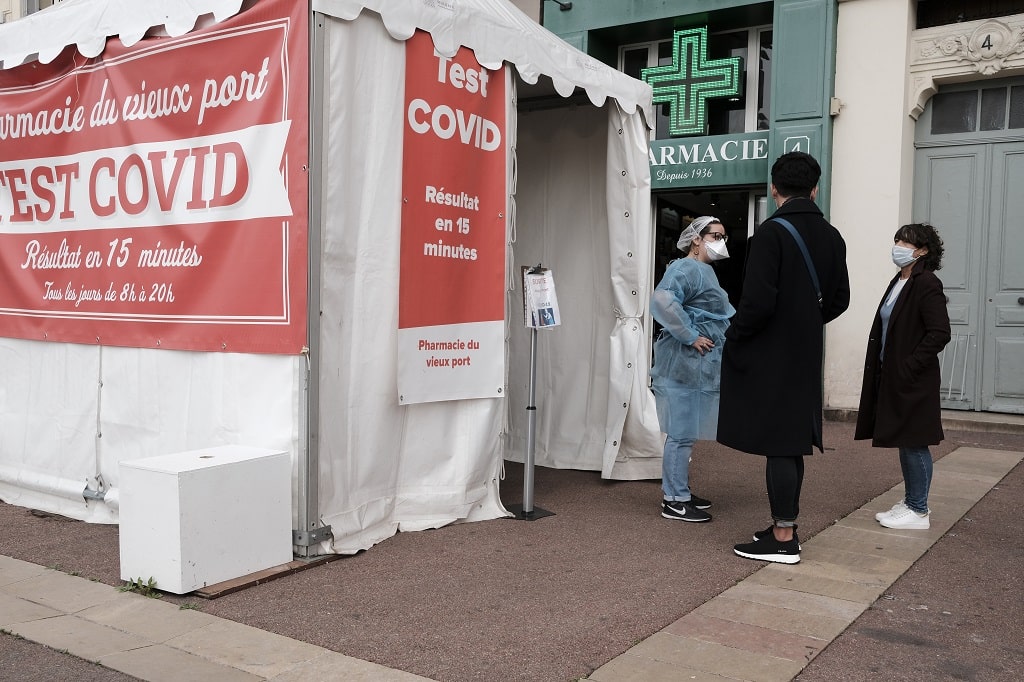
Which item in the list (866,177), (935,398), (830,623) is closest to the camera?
(830,623)

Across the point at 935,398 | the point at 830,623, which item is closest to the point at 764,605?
the point at 830,623

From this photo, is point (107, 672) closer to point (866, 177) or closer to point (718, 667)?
point (718, 667)

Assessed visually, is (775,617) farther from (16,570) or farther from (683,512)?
(16,570)

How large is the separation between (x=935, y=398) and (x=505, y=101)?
3.01 meters

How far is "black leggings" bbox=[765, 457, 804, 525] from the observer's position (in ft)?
15.0

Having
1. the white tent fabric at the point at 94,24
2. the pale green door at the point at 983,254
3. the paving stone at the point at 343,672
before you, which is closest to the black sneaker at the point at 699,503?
the paving stone at the point at 343,672

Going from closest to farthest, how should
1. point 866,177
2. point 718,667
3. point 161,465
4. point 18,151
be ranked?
1. point 718,667
2. point 161,465
3. point 18,151
4. point 866,177

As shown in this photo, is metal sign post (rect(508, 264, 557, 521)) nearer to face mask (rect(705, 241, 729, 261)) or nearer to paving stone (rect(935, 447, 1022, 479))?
face mask (rect(705, 241, 729, 261))

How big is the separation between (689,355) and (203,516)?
2.91 m

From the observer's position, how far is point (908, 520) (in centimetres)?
538

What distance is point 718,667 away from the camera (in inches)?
131

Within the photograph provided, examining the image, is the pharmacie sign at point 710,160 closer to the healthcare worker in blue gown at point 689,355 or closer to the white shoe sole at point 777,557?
the healthcare worker in blue gown at point 689,355

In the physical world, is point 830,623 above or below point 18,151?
below

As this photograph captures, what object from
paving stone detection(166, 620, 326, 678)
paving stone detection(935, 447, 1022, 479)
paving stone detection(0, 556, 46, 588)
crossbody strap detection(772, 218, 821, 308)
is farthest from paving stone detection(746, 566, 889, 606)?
paving stone detection(0, 556, 46, 588)
